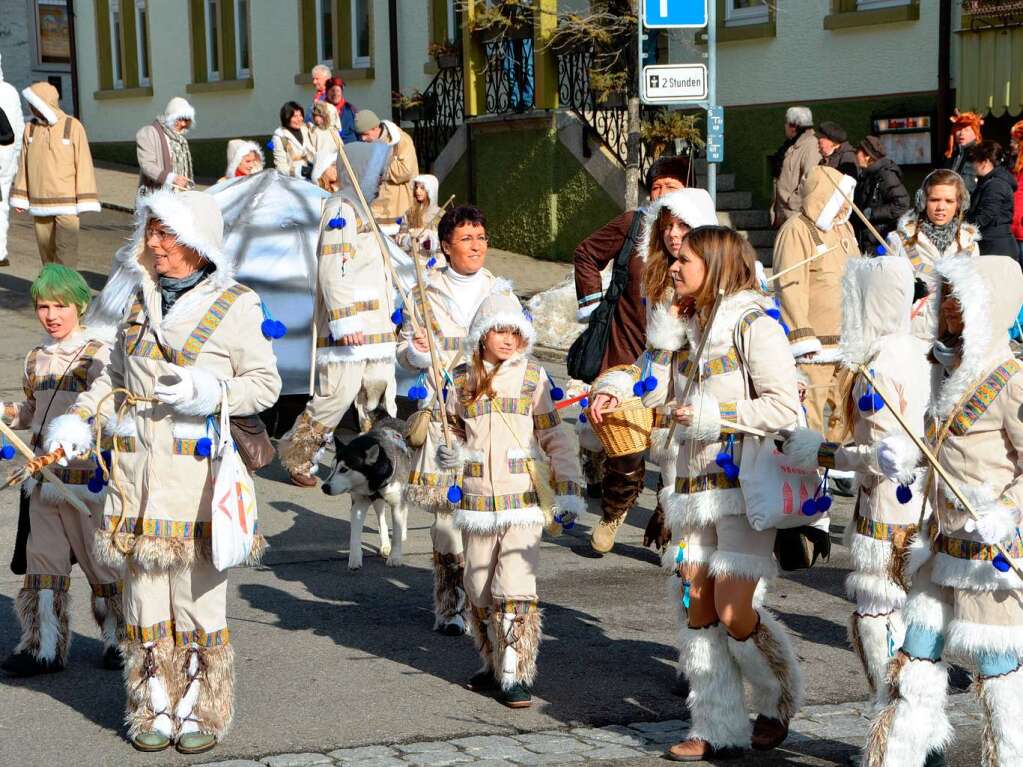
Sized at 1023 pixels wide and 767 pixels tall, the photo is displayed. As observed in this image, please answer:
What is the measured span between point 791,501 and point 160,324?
2297 mm

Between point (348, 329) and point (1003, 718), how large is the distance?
17.4ft

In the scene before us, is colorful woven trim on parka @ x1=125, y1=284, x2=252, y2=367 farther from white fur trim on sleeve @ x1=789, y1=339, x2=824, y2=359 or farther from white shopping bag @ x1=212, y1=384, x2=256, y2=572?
white fur trim on sleeve @ x1=789, y1=339, x2=824, y2=359

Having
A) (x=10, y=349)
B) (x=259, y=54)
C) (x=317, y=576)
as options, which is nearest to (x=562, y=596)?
(x=317, y=576)

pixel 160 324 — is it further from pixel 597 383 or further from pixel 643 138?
pixel 643 138

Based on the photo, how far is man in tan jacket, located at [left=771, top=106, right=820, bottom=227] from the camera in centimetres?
1434

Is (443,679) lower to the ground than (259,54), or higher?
lower

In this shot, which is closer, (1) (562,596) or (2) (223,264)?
(2) (223,264)

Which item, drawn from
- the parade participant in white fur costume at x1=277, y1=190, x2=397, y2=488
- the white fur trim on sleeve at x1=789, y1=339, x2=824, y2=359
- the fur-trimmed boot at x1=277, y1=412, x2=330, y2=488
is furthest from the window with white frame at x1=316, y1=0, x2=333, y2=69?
the white fur trim on sleeve at x1=789, y1=339, x2=824, y2=359

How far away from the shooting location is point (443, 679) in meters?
6.49

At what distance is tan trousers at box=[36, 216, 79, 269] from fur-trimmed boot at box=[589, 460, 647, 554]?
7781 mm

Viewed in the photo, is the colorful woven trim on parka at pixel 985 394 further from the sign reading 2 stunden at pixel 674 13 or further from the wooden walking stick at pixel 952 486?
the sign reading 2 stunden at pixel 674 13

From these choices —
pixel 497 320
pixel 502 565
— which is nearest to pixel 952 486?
pixel 502 565

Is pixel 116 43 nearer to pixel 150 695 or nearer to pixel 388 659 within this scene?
pixel 388 659

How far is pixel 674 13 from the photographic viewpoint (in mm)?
12742
